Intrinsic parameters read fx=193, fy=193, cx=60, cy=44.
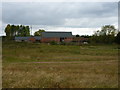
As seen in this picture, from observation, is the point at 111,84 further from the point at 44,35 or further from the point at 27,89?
the point at 44,35

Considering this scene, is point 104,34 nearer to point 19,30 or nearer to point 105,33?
point 105,33

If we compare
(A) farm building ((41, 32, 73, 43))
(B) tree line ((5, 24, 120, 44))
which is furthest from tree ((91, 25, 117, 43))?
(A) farm building ((41, 32, 73, 43))

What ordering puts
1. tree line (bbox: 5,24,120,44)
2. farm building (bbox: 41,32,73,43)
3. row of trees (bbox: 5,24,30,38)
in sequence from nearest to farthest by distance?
tree line (bbox: 5,24,120,44) → farm building (bbox: 41,32,73,43) → row of trees (bbox: 5,24,30,38)

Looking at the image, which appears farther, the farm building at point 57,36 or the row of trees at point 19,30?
the row of trees at point 19,30

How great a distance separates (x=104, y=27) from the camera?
9050 cm

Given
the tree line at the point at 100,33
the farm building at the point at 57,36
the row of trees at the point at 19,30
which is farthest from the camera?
the row of trees at the point at 19,30

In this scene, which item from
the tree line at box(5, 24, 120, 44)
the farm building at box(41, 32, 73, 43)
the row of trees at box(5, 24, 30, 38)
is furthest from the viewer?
the row of trees at box(5, 24, 30, 38)

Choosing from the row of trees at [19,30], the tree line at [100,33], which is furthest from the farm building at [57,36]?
the row of trees at [19,30]

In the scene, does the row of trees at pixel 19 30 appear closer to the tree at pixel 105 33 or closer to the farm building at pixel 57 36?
the farm building at pixel 57 36

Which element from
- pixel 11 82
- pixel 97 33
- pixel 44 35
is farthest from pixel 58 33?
pixel 11 82

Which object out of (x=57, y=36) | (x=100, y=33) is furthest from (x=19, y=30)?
(x=100, y=33)

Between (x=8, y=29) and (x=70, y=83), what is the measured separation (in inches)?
3893

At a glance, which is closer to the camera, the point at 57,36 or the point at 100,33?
the point at 100,33

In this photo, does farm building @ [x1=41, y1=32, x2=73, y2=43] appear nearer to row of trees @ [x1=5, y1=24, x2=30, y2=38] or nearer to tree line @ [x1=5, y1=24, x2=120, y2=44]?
tree line @ [x1=5, y1=24, x2=120, y2=44]
